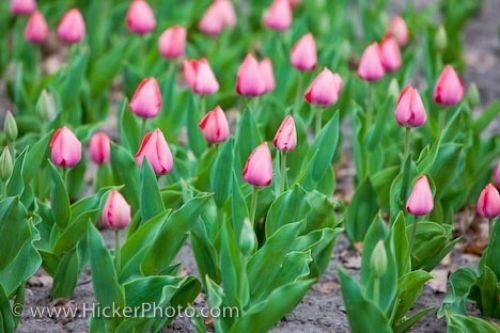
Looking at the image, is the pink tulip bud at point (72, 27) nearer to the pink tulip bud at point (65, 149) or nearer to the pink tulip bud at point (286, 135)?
the pink tulip bud at point (65, 149)

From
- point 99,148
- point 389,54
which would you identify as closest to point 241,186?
point 99,148

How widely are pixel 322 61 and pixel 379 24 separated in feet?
Answer: 3.21

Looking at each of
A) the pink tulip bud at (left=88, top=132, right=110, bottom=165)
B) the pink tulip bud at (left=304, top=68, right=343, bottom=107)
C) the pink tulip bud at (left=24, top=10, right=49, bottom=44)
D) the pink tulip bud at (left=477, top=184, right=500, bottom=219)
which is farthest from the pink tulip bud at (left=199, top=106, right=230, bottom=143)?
the pink tulip bud at (left=24, top=10, right=49, bottom=44)

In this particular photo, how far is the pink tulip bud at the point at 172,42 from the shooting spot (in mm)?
4316

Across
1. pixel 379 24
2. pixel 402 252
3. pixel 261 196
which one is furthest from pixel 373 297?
pixel 379 24

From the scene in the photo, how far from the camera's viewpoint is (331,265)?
383cm

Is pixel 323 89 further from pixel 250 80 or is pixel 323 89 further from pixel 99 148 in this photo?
pixel 99 148

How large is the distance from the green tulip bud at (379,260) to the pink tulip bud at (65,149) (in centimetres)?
100

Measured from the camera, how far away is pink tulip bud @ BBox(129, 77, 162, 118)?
3.46m

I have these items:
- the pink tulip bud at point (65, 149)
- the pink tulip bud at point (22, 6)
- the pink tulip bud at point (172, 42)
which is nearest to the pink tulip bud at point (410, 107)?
the pink tulip bud at point (65, 149)

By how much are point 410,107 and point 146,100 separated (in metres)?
0.82

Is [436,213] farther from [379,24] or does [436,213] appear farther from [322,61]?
[379,24]

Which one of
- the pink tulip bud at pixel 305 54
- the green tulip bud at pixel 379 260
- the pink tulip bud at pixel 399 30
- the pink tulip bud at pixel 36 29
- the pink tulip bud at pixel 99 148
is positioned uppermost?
the green tulip bud at pixel 379 260

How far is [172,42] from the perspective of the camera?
14.2 ft
